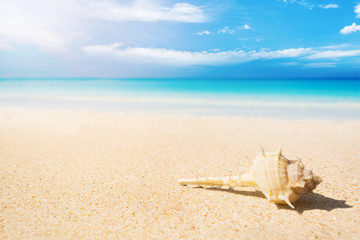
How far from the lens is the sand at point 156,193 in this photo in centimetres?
227

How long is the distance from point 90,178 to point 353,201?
10.8ft

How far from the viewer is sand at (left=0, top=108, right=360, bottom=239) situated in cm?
227

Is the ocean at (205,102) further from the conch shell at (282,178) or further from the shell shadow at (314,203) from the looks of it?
the conch shell at (282,178)

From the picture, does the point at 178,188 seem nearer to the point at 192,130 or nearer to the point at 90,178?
the point at 90,178

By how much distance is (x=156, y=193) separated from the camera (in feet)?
9.80

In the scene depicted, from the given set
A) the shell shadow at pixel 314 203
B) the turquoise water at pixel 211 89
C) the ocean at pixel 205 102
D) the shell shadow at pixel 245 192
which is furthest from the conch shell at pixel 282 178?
the turquoise water at pixel 211 89

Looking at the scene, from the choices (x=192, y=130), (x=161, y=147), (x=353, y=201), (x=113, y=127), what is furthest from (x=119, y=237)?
(x=113, y=127)

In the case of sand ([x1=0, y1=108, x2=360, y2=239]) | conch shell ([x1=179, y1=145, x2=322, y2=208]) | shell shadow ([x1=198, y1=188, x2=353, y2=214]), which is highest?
conch shell ([x1=179, y1=145, x2=322, y2=208])

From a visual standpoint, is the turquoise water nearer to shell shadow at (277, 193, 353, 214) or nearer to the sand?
the sand

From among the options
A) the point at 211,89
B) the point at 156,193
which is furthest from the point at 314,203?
the point at 211,89

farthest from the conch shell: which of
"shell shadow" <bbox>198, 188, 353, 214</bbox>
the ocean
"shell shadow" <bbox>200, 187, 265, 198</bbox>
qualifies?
the ocean

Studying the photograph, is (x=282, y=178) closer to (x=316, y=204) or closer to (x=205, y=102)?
(x=316, y=204)

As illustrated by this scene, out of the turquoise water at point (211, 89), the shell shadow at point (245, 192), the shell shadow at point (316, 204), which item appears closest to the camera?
the shell shadow at point (316, 204)

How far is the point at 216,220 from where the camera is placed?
2.42 metres
